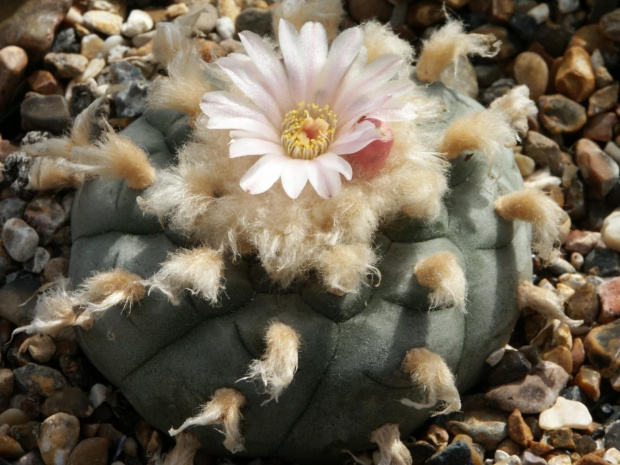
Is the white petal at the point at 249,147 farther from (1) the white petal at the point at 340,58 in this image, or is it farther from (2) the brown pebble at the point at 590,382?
(2) the brown pebble at the point at 590,382

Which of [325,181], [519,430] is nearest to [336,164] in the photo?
[325,181]

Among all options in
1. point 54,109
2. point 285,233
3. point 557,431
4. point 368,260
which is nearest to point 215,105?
point 285,233

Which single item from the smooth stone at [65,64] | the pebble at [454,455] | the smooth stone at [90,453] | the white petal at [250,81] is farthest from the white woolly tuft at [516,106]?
the smooth stone at [65,64]

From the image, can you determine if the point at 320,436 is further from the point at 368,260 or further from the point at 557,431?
the point at 557,431

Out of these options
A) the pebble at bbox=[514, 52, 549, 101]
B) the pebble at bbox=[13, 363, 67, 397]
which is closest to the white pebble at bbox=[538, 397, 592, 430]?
the pebble at bbox=[514, 52, 549, 101]

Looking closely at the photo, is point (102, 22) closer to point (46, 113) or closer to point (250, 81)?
point (46, 113)

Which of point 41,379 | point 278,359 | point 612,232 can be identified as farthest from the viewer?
point 612,232

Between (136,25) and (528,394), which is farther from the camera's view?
(136,25)
